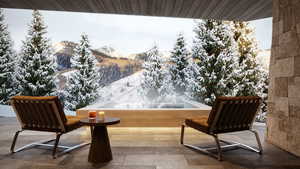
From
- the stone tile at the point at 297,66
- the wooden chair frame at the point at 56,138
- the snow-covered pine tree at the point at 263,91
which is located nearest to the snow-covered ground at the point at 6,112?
the wooden chair frame at the point at 56,138

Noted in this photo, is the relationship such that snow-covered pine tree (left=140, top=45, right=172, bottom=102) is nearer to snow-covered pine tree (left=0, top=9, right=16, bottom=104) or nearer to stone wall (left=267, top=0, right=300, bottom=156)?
snow-covered pine tree (left=0, top=9, right=16, bottom=104)

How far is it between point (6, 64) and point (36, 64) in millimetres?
1128

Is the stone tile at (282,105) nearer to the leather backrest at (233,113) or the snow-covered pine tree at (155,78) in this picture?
the leather backrest at (233,113)

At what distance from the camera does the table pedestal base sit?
9.26ft

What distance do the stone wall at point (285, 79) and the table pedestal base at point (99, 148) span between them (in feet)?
8.19

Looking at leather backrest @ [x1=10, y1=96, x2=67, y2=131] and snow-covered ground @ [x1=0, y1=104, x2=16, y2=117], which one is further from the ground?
leather backrest @ [x1=10, y1=96, x2=67, y2=131]

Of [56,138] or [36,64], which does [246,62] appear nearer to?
[56,138]

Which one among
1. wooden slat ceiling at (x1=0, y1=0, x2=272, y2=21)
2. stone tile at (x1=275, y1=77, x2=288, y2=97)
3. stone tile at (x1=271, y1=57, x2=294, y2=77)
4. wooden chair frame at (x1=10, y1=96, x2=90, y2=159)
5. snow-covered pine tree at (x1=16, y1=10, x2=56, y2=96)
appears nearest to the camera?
wooden chair frame at (x1=10, y1=96, x2=90, y2=159)

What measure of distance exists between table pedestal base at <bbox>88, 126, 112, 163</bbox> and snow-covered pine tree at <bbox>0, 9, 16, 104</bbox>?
8.25 metres

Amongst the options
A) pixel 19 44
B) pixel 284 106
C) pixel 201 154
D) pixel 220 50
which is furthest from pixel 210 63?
pixel 19 44

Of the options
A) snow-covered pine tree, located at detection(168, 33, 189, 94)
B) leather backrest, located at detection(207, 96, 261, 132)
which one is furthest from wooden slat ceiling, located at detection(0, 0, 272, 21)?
snow-covered pine tree, located at detection(168, 33, 189, 94)

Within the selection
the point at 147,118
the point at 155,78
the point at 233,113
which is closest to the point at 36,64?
the point at 155,78

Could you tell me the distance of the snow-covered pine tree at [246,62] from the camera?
30.2 ft

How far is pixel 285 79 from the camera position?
3.30 meters
